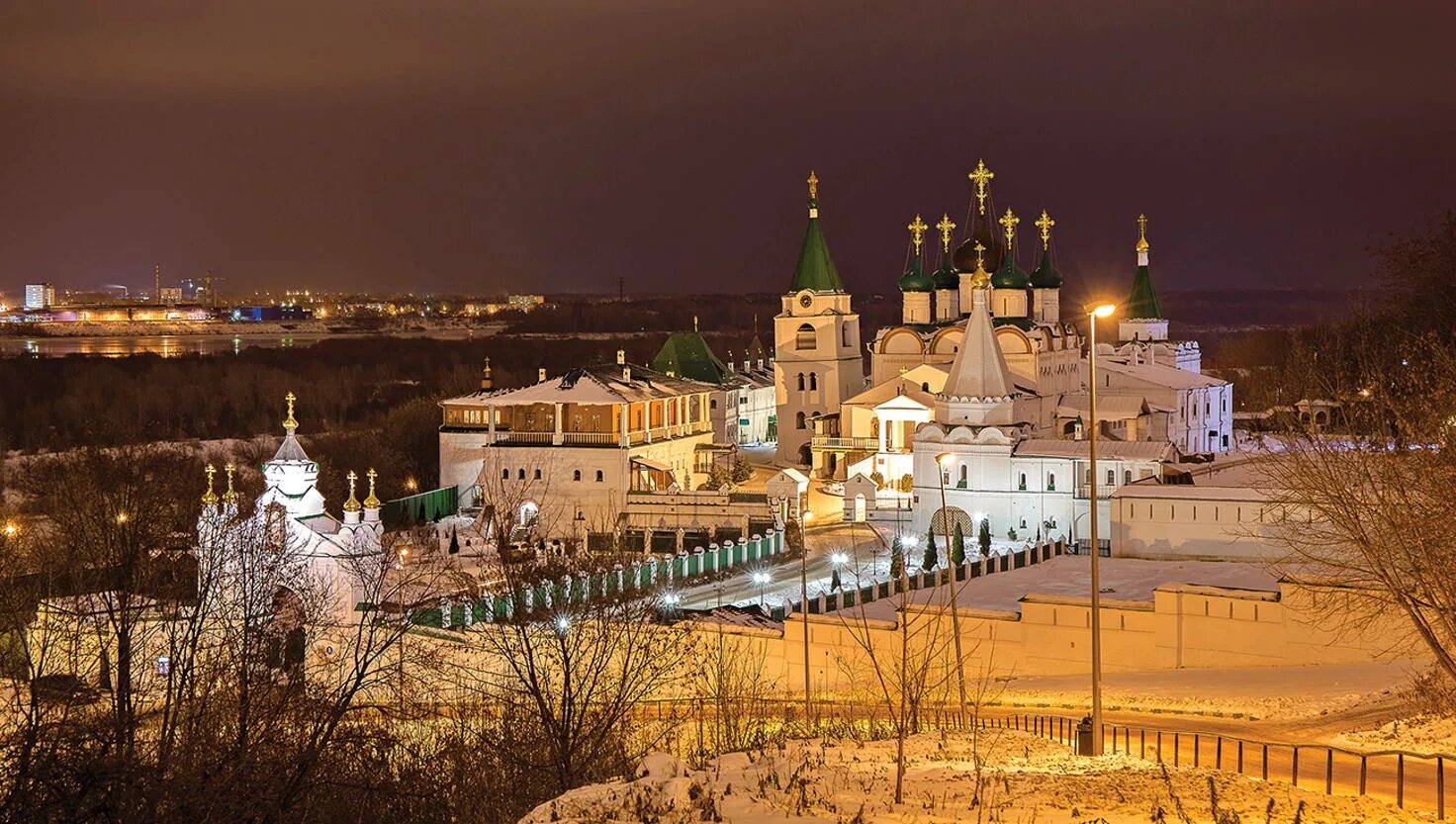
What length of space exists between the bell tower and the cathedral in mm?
42

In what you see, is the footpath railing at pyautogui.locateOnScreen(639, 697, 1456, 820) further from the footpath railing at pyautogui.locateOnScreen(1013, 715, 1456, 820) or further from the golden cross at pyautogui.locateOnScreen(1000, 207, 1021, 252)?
the golden cross at pyautogui.locateOnScreen(1000, 207, 1021, 252)

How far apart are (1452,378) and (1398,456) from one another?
1.38m

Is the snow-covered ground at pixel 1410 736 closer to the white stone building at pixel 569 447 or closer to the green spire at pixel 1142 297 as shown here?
the white stone building at pixel 569 447

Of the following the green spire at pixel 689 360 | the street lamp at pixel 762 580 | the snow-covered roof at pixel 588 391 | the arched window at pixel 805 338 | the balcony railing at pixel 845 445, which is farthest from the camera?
the green spire at pixel 689 360

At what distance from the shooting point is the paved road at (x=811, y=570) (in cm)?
3152

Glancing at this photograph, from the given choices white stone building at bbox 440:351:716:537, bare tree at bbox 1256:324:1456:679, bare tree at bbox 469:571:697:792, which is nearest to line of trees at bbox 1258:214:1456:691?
bare tree at bbox 1256:324:1456:679

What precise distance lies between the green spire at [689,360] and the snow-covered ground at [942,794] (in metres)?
43.4

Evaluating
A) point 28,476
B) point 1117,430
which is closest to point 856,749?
point 1117,430

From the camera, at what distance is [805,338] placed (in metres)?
53.1

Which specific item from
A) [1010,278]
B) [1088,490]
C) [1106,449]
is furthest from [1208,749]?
[1010,278]

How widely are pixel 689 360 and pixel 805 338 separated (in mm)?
7593

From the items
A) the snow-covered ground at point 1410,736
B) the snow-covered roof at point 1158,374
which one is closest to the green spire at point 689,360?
the snow-covered roof at point 1158,374

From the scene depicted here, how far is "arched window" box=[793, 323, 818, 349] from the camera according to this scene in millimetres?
52938

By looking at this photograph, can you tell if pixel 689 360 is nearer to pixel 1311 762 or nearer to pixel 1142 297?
pixel 1142 297
